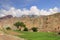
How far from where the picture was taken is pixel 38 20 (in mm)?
191375

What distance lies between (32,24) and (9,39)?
15388 centimetres

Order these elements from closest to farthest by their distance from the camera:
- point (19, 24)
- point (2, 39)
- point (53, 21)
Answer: point (2, 39) → point (19, 24) → point (53, 21)

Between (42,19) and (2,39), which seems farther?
(42,19)

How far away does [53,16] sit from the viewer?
594 feet

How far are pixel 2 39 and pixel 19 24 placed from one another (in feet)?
304

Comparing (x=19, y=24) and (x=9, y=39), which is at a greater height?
(x=19, y=24)

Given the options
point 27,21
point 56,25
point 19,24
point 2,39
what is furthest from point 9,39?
point 27,21

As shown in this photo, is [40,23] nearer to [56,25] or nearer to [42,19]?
[42,19]

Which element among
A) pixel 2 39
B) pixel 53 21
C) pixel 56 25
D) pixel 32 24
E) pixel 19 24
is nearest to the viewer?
pixel 2 39

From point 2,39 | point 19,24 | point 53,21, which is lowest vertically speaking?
point 2,39

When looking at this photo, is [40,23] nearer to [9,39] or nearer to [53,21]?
[53,21]

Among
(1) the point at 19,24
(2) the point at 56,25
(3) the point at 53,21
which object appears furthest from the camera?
(3) the point at 53,21

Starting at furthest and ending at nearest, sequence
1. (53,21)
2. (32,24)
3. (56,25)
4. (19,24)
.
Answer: (32,24), (53,21), (56,25), (19,24)

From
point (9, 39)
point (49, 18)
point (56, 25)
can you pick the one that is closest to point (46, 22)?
point (49, 18)
